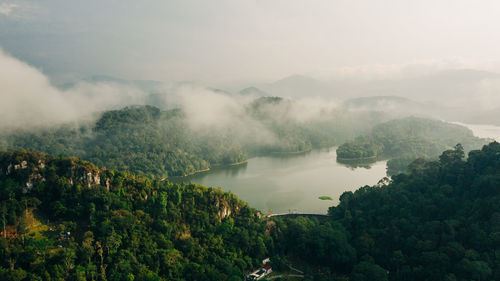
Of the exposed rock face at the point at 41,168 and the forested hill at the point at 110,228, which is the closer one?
the forested hill at the point at 110,228

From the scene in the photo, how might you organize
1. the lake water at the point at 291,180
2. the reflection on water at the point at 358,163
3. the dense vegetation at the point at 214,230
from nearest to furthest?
the dense vegetation at the point at 214,230, the lake water at the point at 291,180, the reflection on water at the point at 358,163

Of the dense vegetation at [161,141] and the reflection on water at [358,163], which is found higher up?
the dense vegetation at [161,141]

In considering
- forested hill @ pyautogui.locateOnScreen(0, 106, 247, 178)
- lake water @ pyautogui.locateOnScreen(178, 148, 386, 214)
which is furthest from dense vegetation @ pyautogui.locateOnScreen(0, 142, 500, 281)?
forested hill @ pyautogui.locateOnScreen(0, 106, 247, 178)

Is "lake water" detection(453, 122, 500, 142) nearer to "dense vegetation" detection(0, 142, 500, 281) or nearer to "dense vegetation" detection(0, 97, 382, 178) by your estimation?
"dense vegetation" detection(0, 97, 382, 178)

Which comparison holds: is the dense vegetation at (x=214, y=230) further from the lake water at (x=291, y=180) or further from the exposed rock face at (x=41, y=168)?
the lake water at (x=291, y=180)

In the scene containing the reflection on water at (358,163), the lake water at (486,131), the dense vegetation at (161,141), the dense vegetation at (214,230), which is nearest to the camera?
the dense vegetation at (214,230)

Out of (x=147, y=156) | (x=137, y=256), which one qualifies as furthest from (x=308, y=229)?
(x=147, y=156)

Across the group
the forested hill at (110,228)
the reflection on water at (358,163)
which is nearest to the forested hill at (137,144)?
the reflection on water at (358,163)
